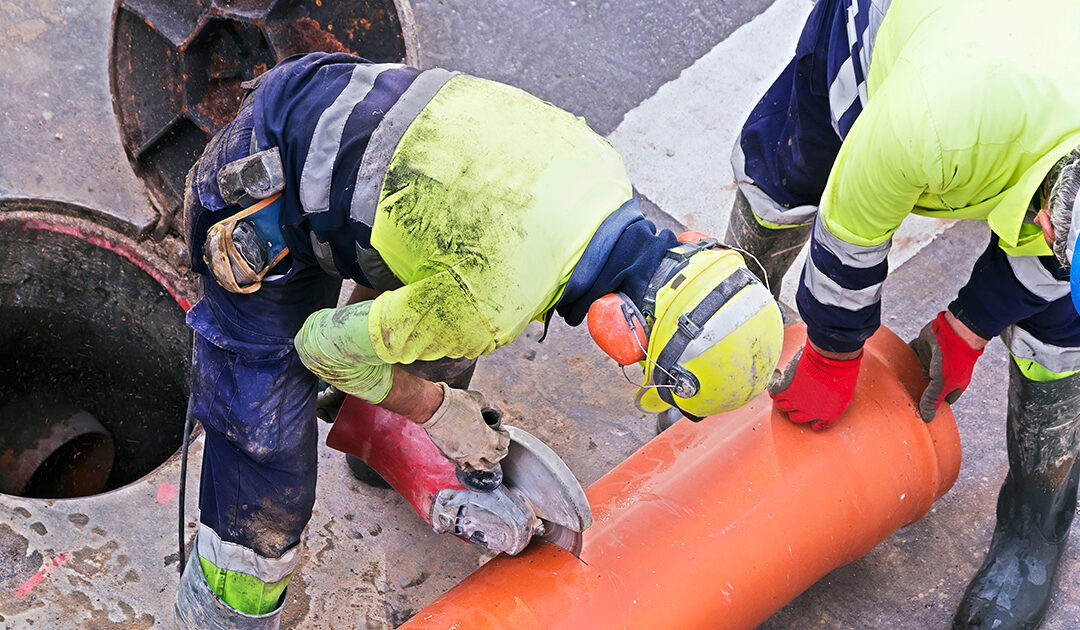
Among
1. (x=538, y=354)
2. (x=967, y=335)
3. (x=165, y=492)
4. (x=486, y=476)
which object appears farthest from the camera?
(x=538, y=354)

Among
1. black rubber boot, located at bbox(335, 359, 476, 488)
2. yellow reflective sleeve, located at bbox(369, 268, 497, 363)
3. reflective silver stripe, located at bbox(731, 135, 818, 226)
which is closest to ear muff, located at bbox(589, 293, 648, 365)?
yellow reflective sleeve, located at bbox(369, 268, 497, 363)

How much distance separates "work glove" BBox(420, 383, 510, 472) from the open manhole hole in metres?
1.64

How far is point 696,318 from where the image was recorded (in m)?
1.86

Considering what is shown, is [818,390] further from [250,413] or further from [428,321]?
[250,413]

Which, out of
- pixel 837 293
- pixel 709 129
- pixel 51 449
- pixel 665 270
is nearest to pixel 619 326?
pixel 665 270

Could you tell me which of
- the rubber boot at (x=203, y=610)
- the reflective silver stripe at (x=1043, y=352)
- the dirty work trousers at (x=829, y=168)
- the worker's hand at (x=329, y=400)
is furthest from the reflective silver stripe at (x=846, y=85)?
the rubber boot at (x=203, y=610)

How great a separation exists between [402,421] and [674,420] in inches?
39.3

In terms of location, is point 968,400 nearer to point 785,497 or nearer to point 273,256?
point 785,497

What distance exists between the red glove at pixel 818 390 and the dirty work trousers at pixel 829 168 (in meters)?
0.13

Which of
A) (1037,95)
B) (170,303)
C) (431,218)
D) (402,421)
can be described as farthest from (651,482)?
(170,303)

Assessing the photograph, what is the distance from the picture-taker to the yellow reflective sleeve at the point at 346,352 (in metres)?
1.98

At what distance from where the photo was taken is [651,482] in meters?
2.53

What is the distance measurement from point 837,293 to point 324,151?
1.24 m

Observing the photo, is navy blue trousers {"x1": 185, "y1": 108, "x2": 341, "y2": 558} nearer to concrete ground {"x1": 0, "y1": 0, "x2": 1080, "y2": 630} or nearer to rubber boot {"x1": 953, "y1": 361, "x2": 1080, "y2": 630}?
concrete ground {"x1": 0, "y1": 0, "x2": 1080, "y2": 630}
